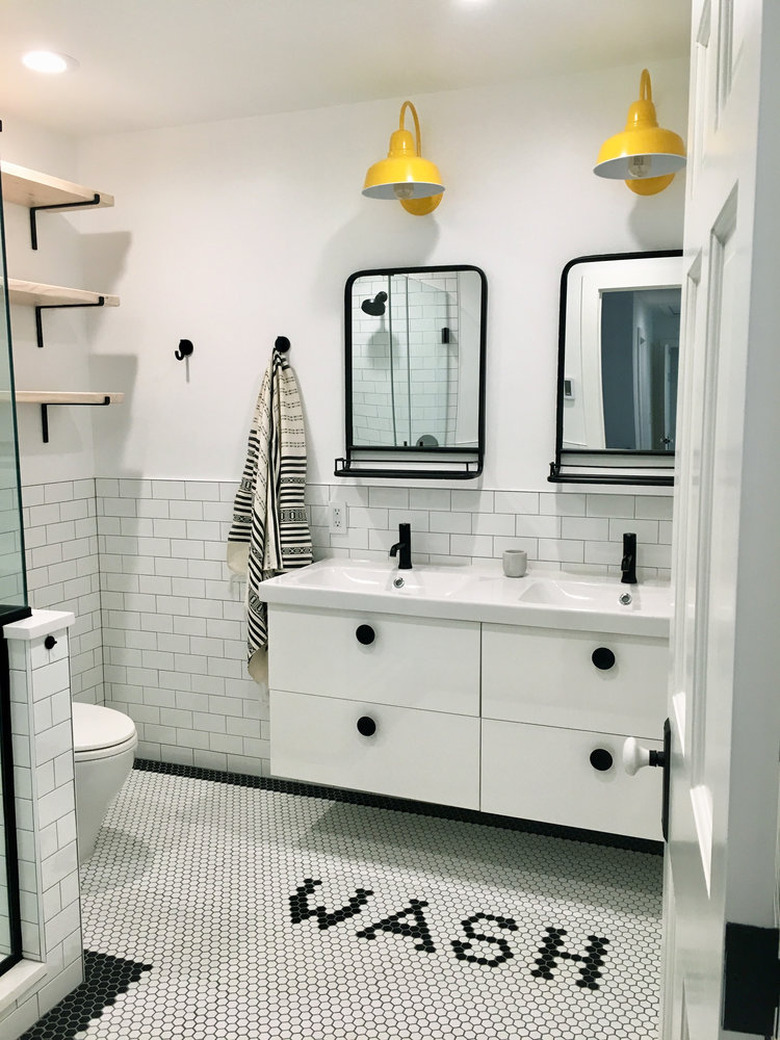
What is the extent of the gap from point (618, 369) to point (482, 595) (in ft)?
3.00

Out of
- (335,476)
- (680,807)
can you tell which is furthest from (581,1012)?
(335,476)

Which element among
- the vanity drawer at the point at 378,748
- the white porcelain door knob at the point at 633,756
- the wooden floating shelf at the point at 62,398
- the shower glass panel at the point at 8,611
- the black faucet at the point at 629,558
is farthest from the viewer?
the wooden floating shelf at the point at 62,398

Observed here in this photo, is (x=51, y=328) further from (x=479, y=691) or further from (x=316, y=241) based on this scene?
(x=479, y=691)

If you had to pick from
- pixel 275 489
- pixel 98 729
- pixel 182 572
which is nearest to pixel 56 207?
pixel 275 489

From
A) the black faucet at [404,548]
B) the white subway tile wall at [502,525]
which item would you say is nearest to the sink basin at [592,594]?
the white subway tile wall at [502,525]

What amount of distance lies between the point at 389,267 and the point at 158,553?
5.24 ft

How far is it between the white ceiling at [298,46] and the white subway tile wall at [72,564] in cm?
152

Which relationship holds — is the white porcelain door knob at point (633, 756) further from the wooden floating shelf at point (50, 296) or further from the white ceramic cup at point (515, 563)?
the wooden floating shelf at point (50, 296)

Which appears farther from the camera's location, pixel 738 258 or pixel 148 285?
pixel 148 285

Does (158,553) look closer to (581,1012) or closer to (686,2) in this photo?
(581,1012)

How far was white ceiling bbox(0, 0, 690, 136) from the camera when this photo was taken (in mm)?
2469

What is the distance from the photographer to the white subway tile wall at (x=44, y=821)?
2.18m

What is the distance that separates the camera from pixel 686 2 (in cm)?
241

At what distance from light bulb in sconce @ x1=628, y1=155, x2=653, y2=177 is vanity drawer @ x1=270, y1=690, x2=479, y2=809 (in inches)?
70.8
